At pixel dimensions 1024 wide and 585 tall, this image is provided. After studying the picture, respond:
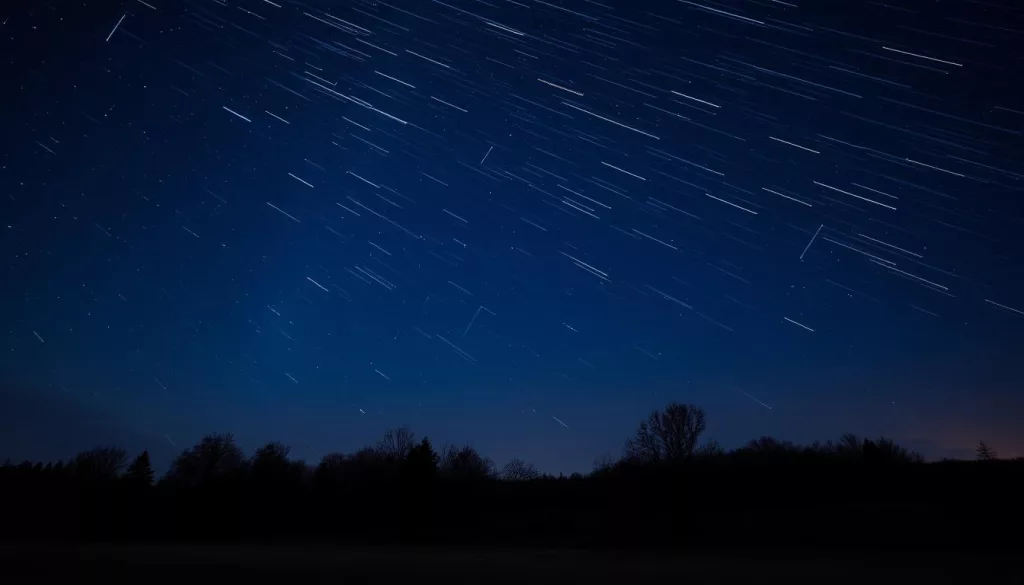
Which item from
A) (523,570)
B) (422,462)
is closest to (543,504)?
(422,462)

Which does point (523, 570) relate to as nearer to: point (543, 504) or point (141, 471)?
point (543, 504)

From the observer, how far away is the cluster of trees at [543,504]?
38.1 m

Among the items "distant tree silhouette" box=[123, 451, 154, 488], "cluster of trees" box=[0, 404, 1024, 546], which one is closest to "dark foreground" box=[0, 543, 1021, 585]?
"cluster of trees" box=[0, 404, 1024, 546]

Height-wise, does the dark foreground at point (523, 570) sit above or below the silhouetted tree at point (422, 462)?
below

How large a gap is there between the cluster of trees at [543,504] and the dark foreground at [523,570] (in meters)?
13.6

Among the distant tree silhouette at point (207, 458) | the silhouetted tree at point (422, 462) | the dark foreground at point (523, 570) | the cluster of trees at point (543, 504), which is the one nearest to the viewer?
the dark foreground at point (523, 570)

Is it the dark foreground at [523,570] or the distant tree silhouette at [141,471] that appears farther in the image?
the distant tree silhouette at [141,471]

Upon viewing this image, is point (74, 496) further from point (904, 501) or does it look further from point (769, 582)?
point (904, 501)

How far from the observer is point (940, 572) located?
739 inches

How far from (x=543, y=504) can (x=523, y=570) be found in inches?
1436

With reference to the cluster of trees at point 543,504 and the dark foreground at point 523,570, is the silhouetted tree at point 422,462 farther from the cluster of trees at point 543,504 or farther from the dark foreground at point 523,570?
the dark foreground at point 523,570

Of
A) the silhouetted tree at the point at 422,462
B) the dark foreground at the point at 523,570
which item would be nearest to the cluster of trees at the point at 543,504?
the silhouetted tree at the point at 422,462

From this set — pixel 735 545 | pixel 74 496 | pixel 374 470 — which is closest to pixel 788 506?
pixel 735 545

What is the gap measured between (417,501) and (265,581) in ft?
100
